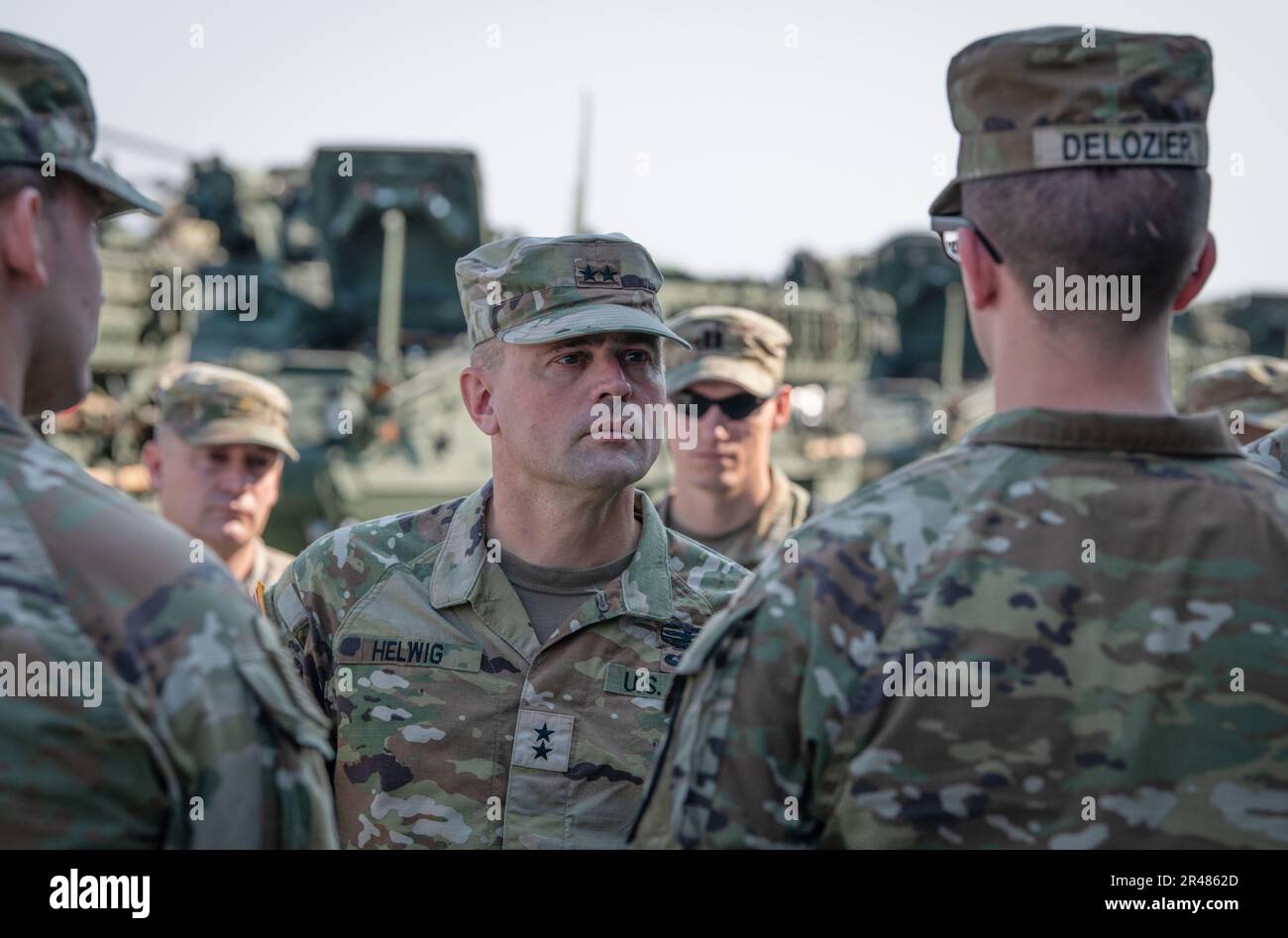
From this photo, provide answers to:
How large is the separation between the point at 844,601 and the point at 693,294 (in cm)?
1546

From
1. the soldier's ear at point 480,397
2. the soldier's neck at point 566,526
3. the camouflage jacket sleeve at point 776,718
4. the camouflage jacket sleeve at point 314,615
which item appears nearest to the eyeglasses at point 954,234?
the camouflage jacket sleeve at point 776,718

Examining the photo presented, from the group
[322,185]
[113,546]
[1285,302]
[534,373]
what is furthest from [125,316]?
[1285,302]

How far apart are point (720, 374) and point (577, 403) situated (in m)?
→ 2.64

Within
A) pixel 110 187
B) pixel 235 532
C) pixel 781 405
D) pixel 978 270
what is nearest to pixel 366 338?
pixel 781 405

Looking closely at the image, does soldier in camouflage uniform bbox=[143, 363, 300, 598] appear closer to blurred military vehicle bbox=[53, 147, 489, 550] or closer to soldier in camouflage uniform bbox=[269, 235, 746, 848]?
soldier in camouflage uniform bbox=[269, 235, 746, 848]

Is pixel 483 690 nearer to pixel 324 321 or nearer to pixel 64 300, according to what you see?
pixel 64 300

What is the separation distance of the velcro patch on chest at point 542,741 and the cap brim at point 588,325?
87cm

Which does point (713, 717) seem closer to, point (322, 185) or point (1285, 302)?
point (322, 185)

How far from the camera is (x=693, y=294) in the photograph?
17312mm

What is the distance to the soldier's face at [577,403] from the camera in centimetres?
346

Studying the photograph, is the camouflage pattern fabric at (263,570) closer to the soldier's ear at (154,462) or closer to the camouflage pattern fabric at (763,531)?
the soldier's ear at (154,462)

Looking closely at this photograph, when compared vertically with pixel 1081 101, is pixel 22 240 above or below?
below

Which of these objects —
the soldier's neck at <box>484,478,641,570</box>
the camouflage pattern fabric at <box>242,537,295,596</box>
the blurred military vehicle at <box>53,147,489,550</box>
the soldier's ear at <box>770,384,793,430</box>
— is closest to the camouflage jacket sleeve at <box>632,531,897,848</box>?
the soldier's neck at <box>484,478,641,570</box>

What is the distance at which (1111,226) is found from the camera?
2.04 metres
